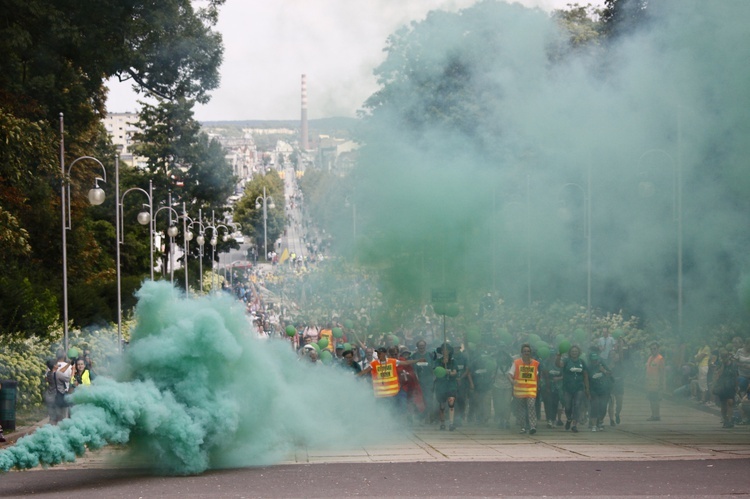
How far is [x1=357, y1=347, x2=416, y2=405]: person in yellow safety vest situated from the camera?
22109 mm

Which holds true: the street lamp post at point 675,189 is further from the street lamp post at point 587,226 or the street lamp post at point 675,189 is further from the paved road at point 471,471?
the paved road at point 471,471

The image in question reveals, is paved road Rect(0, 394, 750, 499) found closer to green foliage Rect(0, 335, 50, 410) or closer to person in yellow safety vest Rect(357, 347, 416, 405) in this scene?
person in yellow safety vest Rect(357, 347, 416, 405)

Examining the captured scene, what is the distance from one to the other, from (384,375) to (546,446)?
12.0ft

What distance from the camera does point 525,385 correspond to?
2170cm

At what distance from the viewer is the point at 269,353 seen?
19547 millimetres

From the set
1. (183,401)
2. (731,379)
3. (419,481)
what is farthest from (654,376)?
(183,401)

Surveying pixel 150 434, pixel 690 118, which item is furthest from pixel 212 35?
pixel 150 434

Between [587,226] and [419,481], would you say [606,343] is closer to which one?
[587,226]

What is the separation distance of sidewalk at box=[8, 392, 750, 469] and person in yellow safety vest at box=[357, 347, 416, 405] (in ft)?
2.93

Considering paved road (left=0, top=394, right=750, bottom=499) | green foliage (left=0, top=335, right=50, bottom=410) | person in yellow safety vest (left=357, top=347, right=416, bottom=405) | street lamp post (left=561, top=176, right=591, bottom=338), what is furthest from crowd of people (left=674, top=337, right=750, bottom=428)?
green foliage (left=0, top=335, right=50, bottom=410)

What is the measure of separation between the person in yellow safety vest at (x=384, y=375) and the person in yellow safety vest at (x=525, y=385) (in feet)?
7.49

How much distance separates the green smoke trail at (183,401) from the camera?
15500 mm

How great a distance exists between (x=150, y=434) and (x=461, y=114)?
14661 mm

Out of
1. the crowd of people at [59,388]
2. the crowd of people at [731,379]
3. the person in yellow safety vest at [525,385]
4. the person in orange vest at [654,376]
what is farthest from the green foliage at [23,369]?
the crowd of people at [731,379]
